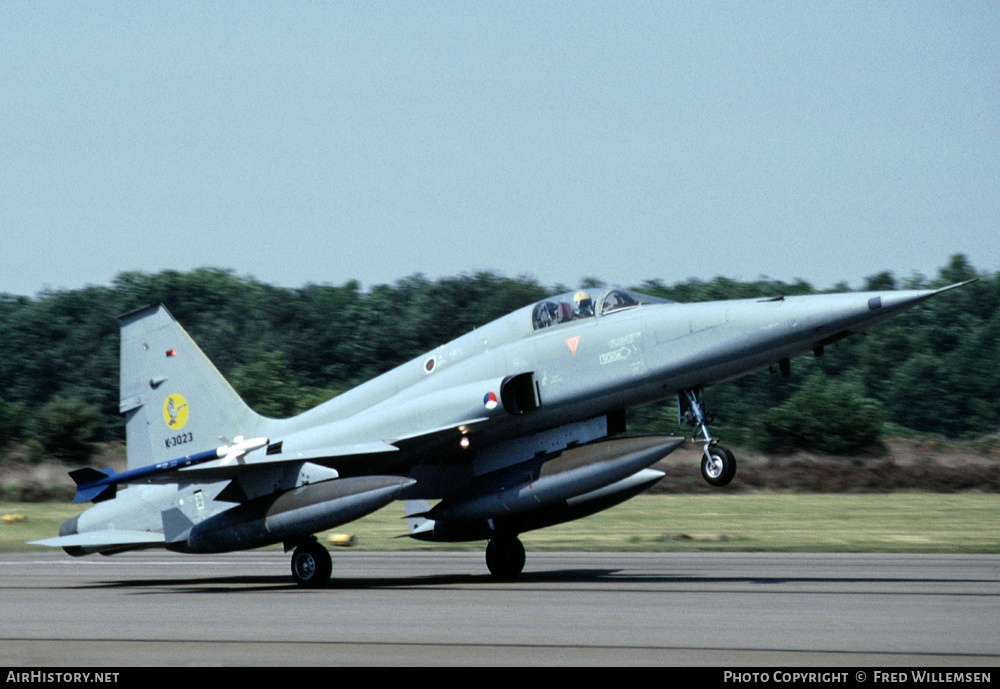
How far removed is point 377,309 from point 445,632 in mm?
78160

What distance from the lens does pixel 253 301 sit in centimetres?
9588

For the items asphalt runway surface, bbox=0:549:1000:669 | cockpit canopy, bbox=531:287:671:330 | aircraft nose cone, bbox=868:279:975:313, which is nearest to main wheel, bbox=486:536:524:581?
asphalt runway surface, bbox=0:549:1000:669

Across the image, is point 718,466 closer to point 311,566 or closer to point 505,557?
point 505,557

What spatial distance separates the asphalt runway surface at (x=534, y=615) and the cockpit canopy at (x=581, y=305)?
12.6 ft

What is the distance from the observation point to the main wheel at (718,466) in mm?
14625

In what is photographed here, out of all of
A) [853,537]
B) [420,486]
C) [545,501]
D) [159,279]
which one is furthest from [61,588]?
[159,279]

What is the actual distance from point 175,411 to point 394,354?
61143 millimetres

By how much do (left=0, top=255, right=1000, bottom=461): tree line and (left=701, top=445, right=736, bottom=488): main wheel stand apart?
105 ft

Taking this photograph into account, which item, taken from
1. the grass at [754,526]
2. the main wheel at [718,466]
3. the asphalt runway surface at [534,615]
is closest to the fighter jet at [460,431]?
the main wheel at [718,466]

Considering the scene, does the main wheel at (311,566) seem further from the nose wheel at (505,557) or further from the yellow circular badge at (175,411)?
the yellow circular badge at (175,411)

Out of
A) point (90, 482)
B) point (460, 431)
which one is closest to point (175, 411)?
point (90, 482)

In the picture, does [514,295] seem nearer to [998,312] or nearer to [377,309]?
[377,309]

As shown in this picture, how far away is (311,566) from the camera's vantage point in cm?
1703

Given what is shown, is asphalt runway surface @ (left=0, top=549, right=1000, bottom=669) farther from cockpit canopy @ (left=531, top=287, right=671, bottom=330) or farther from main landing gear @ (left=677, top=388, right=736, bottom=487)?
cockpit canopy @ (left=531, top=287, right=671, bottom=330)
